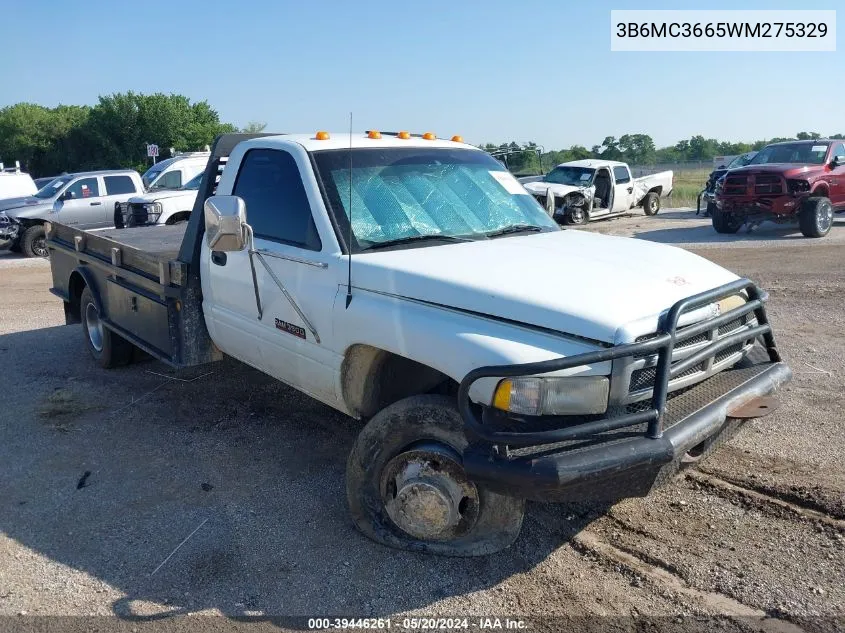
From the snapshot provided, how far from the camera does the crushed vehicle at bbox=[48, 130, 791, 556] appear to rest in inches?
123

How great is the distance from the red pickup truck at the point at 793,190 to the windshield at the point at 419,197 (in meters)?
11.9

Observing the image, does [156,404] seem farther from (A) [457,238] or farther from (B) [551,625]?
(B) [551,625]

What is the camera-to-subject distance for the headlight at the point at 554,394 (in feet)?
10.3

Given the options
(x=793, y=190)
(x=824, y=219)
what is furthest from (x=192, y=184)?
(x=824, y=219)

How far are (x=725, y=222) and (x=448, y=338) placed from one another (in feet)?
48.3

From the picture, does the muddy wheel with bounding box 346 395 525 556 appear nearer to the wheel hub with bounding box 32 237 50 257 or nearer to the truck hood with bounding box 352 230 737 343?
the truck hood with bounding box 352 230 737 343

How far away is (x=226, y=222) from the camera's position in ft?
13.1

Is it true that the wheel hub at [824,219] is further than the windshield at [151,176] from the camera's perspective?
No

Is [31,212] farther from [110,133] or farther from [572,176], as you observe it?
[110,133]

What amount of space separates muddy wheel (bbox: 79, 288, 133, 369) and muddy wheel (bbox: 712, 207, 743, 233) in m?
13.2

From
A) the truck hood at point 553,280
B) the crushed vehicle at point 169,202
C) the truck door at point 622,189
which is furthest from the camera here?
the truck door at point 622,189

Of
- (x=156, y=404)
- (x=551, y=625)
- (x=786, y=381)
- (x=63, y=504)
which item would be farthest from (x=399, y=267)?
(x=156, y=404)

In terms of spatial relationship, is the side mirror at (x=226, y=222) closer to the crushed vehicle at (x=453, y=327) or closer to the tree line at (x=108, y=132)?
the crushed vehicle at (x=453, y=327)

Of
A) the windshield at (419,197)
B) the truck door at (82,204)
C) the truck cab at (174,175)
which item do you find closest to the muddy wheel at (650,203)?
the truck cab at (174,175)
